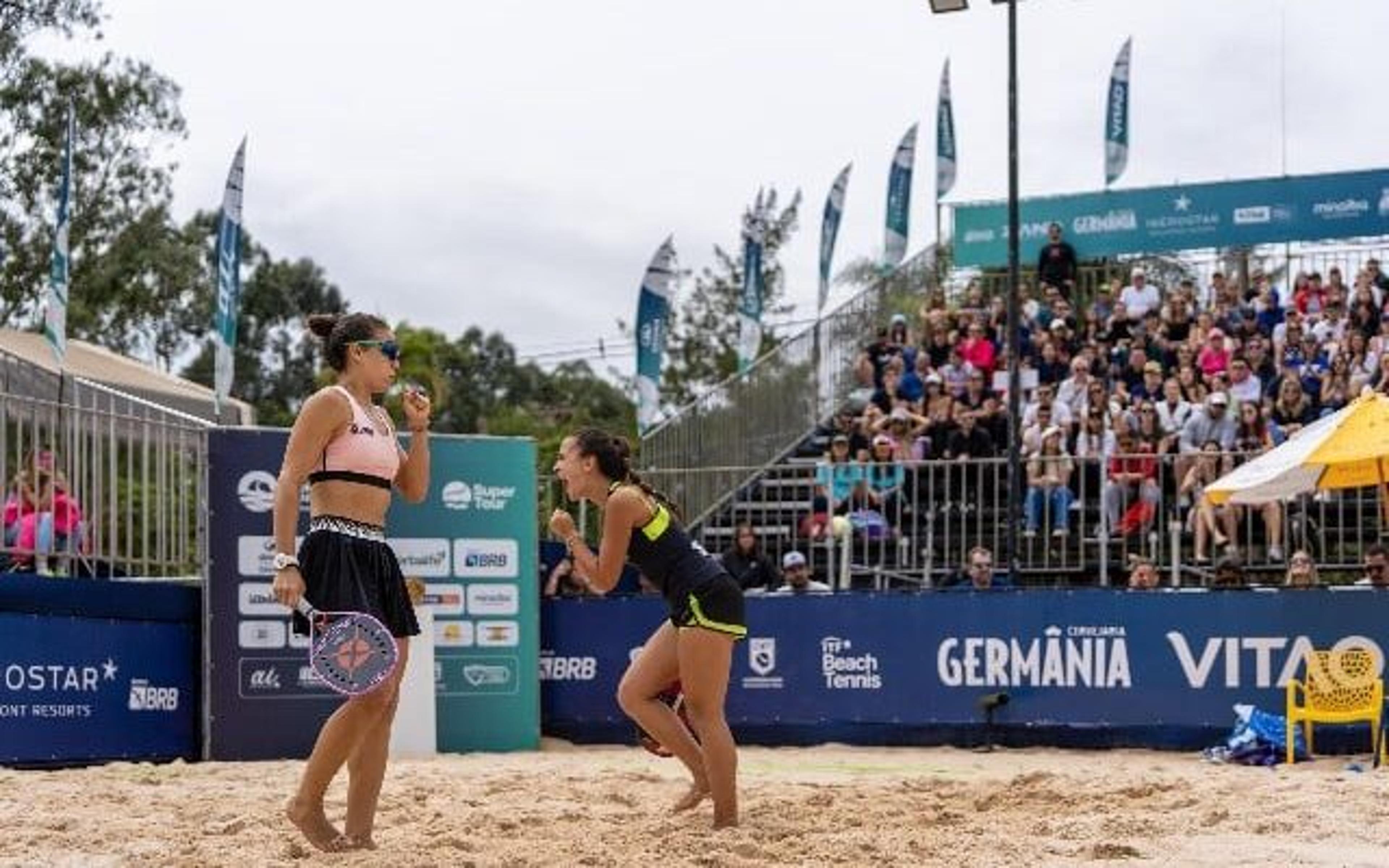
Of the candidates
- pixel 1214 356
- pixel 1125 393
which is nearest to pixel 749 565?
pixel 1125 393

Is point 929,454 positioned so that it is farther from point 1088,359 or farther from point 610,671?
point 610,671

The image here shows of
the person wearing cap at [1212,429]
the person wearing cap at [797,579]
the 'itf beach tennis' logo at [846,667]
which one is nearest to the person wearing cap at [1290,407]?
the person wearing cap at [1212,429]

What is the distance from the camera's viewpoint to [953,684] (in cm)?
1527

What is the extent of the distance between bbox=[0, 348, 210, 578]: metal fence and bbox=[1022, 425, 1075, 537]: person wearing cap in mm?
7299

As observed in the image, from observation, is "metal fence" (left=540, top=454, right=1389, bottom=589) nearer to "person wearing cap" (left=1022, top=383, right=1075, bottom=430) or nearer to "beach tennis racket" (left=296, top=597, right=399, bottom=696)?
"person wearing cap" (left=1022, top=383, right=1075, bottom=430)

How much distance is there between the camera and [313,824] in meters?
7.26

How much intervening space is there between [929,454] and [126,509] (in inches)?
315

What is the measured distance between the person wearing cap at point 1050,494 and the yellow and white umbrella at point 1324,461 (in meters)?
2.86

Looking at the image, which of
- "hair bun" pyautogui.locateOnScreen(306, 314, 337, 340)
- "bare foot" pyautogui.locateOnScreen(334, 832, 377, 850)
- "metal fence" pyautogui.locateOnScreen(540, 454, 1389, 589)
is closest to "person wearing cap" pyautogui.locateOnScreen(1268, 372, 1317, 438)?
"metal fence" pyautogui.locateOnScreen(540, 454, 1389, 589)

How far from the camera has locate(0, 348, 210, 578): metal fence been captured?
524 inches

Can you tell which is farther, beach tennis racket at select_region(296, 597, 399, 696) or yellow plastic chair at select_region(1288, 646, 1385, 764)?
yellow plastic chair at select_region(1288, 646, 1385, 764)

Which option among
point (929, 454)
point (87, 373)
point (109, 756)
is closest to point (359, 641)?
point (109, 756)

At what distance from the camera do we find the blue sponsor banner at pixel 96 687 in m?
12.8

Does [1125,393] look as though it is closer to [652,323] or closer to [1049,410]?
[1049,410]
